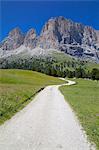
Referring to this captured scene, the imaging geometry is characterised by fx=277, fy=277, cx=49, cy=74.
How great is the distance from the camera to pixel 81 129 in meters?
17.3

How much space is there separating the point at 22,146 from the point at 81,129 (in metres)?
5.56

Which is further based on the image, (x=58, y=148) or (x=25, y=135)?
(x=25, y=135)

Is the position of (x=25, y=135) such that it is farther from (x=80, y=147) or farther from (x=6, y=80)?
(x=6, y=80)

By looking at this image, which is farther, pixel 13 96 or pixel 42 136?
pixel 13 96

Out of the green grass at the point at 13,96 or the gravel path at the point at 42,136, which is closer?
the gravel path at the point at 42,136

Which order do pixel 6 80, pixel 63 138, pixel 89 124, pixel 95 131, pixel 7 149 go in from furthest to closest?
1. pixel 6 80
2. pixel 89 124
3. pixel 95 131
4. pixel 63 138
5. pixel 7 149

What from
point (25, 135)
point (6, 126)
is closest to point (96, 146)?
point (25, 135)

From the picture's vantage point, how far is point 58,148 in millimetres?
12594

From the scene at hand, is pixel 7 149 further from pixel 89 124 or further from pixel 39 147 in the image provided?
pixel 89 124

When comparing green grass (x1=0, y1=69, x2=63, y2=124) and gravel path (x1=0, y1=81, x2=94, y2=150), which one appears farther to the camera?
green grass (x1=0, y1=69, x2=63, y2=124)

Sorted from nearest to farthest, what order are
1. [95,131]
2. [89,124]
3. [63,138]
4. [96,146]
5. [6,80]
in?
[96,146]
[63,138]
[95,131]
[89,124]
[6,80]

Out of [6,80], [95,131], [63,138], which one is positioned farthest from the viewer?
[6,80]

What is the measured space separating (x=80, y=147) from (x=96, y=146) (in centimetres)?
82

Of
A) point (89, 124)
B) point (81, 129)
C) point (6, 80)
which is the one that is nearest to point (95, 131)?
point (81, 129)
